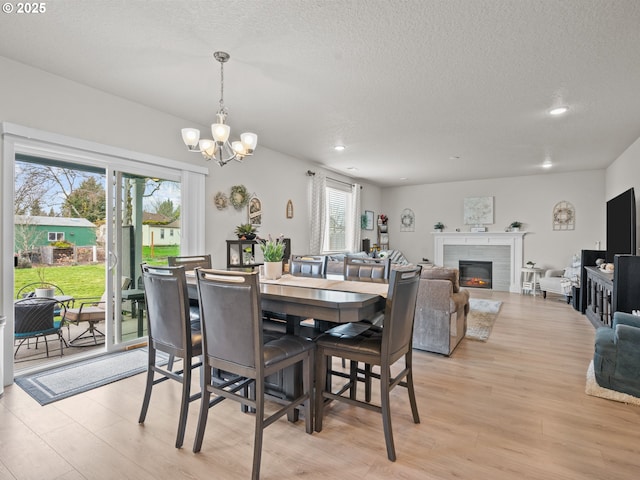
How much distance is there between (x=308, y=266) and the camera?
3291 mm

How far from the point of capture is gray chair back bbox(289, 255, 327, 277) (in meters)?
3.18

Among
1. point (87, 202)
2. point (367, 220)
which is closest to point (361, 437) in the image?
point (87, 202)

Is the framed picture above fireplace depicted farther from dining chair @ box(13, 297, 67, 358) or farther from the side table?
dining chair @ box(13, 297, 67, 358)

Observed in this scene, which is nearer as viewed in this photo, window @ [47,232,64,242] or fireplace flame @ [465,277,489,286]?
window @ [47,232,64,242]

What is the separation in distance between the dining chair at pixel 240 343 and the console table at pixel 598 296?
4014 millimetres

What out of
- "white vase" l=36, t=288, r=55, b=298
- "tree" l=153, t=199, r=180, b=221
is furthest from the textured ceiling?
"white vase" l=36, t=288, r=55, b=298

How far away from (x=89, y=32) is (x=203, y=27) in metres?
0.82

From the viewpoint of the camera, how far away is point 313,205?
6.38 meters

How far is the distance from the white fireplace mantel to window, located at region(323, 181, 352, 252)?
253 cm

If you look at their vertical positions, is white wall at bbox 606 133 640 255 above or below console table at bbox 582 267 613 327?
above

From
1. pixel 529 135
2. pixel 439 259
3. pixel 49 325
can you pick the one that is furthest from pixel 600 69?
pixel 439 259

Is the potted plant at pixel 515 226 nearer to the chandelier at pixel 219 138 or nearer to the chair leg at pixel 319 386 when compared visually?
the chandelier at pixel 219 138

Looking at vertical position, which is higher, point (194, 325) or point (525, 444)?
A: point (194, 325)

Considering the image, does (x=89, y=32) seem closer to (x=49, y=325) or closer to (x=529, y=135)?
(x=49, y=325)
